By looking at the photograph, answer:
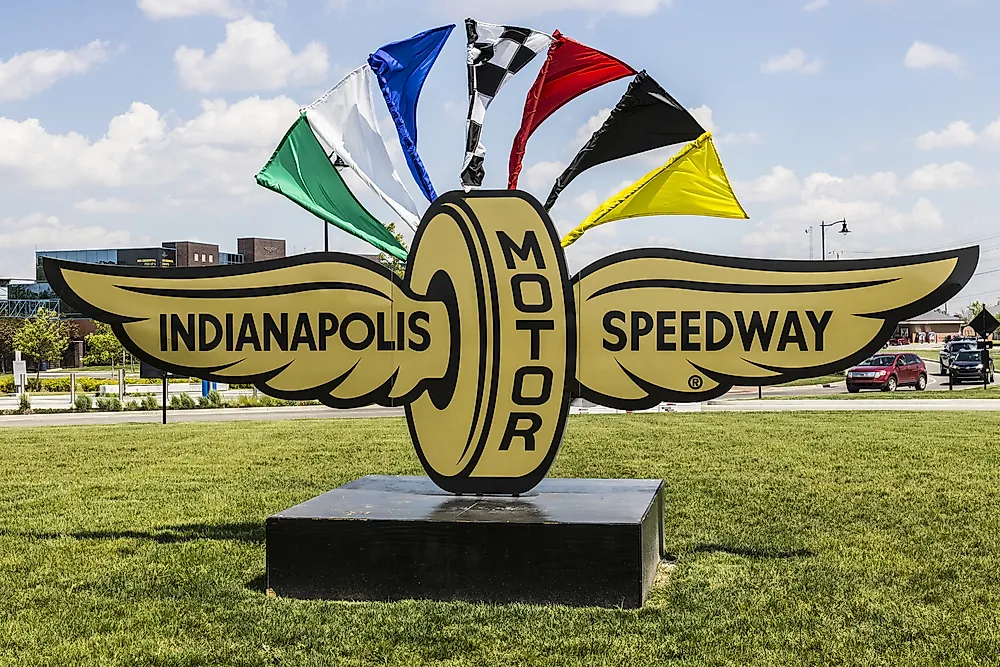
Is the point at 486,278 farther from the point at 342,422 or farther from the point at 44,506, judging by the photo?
the point at 342,422

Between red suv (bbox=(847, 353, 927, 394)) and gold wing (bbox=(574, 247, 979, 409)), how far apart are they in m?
25.8

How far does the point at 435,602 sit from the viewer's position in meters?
6.27

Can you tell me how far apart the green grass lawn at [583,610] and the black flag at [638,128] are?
10.1 ft

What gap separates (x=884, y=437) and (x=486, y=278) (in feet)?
32.7

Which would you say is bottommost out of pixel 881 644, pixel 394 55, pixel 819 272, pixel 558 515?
pixel 881 644

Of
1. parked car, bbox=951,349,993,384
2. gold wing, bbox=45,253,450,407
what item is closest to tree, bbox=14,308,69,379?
parked car, bbox=951,349,993,384

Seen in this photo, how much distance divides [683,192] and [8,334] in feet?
158

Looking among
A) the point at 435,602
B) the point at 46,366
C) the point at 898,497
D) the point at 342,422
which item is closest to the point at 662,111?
the point at 435,602

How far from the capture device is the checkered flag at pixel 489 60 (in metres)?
7.51

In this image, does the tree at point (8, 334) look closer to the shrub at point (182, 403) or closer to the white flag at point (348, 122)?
the shrub at point (182, 403)

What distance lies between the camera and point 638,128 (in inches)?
300

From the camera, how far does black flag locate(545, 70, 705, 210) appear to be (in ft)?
24.8

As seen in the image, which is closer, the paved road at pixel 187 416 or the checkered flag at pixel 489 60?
the checkered flag at pixel 489 60

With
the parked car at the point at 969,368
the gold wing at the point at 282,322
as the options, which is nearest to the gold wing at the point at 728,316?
the gold wing at the point at 282,322
